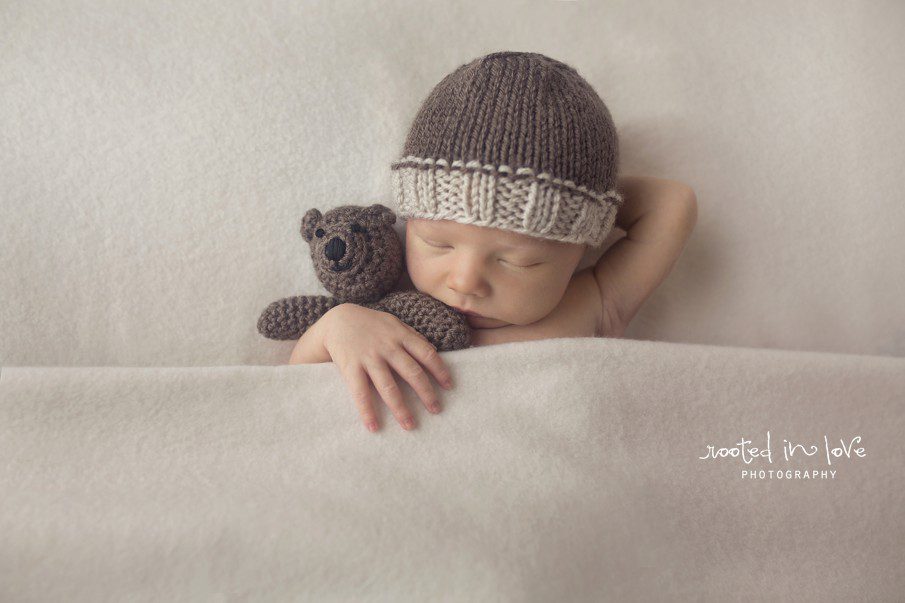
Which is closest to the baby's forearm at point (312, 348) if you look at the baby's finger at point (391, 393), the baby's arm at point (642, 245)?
the baby's finger at point (391, 393)

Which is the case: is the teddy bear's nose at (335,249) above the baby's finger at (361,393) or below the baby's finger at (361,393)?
above

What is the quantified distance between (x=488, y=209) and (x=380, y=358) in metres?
0.26

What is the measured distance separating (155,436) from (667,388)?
0.72 m

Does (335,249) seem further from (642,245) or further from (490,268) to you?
(642,245)

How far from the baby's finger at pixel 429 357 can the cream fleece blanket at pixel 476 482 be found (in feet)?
0.09

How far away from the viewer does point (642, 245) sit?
3.73ft

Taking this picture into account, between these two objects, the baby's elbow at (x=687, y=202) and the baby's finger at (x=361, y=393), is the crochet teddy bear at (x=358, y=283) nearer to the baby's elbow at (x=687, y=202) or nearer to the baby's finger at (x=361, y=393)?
the baby's finger at (x=361, y=393)

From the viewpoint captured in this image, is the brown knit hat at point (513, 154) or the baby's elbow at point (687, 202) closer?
the brown knit hat at point (513, 154)

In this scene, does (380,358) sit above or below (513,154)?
below

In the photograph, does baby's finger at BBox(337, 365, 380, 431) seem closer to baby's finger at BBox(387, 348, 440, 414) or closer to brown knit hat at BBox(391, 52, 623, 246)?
baby's finger at BBox(387, 348, 440, 414)

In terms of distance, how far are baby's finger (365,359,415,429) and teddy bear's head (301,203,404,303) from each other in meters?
0.17

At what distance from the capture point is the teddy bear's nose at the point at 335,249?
1.00 metres

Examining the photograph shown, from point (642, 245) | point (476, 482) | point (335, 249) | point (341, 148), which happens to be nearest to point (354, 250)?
point (335, 249)

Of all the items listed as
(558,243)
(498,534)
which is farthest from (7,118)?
(498,534)
